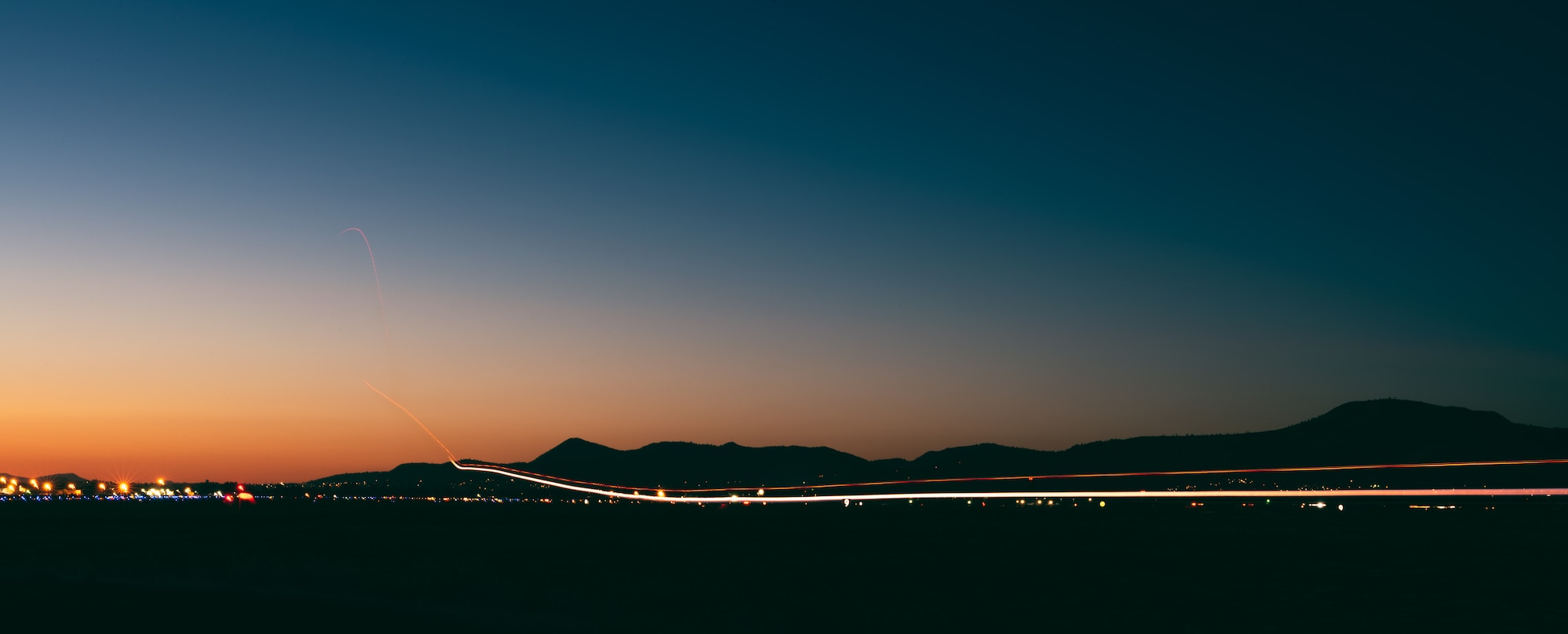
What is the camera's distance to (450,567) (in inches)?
2221

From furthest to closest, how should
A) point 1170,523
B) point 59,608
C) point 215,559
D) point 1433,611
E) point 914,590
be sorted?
point 1170,523 < point 215,559 < point 914,590 < point 1433,611 < point 59,608

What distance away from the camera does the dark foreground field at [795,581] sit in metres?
35.8

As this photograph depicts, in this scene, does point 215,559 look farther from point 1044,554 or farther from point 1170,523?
point 1170,523

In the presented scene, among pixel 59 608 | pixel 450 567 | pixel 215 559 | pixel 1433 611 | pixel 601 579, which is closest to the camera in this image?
pixel 59 608

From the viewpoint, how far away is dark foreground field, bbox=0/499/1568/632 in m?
35.8

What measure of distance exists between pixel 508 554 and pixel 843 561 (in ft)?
69.7

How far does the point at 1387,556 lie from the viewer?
66.1 metres

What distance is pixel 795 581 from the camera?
5184cm

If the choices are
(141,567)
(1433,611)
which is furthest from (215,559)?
(1433,611)

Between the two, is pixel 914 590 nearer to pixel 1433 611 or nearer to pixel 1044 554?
pixel 1433 611

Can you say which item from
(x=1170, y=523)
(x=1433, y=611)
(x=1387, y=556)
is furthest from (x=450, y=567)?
(x=1170, y=523)

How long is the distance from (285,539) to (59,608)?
5385cm

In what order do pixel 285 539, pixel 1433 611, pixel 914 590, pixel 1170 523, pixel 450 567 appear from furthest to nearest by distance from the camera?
pixel 1170 523 → pixel 285 539 → pixel 450 567 → pixel 914 590 → pixel 1433 611

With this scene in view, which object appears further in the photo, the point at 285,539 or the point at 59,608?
the point at 285,539
